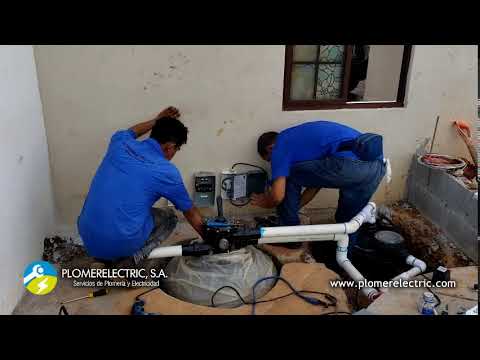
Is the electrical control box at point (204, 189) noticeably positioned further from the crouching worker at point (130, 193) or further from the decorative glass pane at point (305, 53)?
the decorative glass pane at point (305, 53)

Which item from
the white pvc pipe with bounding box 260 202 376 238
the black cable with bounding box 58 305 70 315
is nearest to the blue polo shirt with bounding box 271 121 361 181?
the white pvc pipe with bounding box 260 202 376 238

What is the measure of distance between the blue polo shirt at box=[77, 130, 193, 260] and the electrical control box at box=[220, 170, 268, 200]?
0.93m

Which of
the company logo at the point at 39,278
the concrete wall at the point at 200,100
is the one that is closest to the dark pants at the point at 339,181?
the concrete wall at the point at 200,100

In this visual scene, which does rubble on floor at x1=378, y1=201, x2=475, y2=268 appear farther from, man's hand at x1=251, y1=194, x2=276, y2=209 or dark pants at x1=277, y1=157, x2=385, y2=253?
man's hand at x1=251, y1=194, x2=276, y2=209

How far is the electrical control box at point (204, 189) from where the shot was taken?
3.74 m

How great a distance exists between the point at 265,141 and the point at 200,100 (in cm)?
59

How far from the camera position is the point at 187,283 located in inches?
120

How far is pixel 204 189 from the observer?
3.78 metres

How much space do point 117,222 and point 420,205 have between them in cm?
268

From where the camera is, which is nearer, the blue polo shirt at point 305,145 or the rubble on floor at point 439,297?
the rubble on floor at point 439,297

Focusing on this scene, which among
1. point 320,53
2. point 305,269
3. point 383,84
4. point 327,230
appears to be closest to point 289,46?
point 320,53

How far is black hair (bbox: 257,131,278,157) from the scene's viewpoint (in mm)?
3477

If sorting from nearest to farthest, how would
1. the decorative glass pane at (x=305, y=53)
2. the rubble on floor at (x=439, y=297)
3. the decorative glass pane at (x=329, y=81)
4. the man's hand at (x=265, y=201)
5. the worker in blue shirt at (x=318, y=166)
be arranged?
1. the rubble on floor at (x=439, y=297)
2. the worker in blue shirt at (x=318, y=166)
3. the man's hand at (x=265, y=201)
4. the decorative glass pane at (x=305, y=53)
5. the decorative glass pane at (x=329, y=81)

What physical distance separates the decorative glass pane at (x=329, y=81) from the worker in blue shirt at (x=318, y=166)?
59cm
